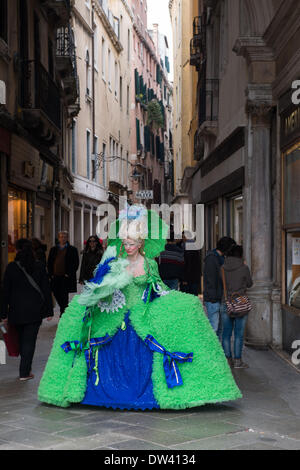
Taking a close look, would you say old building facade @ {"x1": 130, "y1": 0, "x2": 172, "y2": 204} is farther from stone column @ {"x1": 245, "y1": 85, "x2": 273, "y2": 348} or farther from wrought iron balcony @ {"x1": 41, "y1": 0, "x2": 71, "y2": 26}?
stone column @ {"x1": 245, "y1": 85, "x2": 273, "y2": 348}

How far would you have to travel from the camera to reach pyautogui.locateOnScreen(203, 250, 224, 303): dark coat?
31.2ft

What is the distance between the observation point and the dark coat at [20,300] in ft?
26.6

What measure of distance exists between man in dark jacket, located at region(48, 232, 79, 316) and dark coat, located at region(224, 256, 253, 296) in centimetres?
470

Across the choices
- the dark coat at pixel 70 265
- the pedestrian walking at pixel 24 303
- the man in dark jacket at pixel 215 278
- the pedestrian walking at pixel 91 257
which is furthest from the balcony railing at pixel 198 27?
the pedestrian walking at pixel 24 303

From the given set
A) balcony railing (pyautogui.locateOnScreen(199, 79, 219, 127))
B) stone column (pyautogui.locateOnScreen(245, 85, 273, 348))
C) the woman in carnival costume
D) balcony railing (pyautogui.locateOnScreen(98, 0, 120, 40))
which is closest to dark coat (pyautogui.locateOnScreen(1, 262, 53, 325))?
the woman in carnival costume

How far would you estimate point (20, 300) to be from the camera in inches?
320

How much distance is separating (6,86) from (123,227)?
7683 mm

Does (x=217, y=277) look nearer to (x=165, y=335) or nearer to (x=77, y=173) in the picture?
(x=165, y=335)

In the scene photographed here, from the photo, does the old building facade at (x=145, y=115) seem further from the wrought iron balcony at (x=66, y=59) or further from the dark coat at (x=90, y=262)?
the dark coat at (x=90, y=262)

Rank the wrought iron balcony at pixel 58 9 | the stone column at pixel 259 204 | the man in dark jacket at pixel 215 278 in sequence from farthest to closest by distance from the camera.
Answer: the wrought iron balcony at pixel 58 9
the stone column at pixel 259 204
the man in dark jacket at pixel 215 278

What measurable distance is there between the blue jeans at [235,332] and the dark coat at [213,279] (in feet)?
0.99
